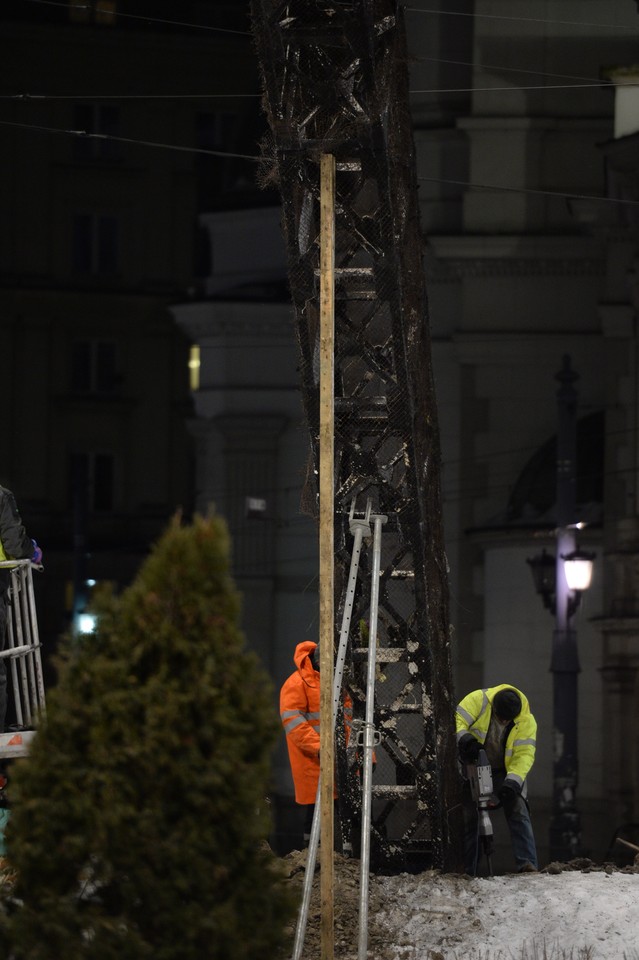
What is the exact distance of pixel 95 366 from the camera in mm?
64125

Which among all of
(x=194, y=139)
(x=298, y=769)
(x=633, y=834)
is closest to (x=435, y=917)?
(x=298, y=769)

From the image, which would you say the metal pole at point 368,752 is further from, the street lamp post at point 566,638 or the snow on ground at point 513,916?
the street lamp post at point 566,638

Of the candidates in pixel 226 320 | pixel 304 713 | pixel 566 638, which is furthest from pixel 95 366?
pixel 304 713

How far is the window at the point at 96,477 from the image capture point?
62656 millimetres

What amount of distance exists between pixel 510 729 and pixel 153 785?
7.27 m

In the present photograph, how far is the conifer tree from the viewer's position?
320 inches

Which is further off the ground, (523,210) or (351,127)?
(523,210)

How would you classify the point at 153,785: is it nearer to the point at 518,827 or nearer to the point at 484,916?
the point at 484,916

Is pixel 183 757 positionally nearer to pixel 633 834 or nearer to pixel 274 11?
pixel 274 11

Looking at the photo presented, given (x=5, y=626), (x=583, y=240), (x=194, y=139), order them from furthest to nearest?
1. (x=194, y=139)
2. (x=583, y=240)
3. (x=5, y=626)

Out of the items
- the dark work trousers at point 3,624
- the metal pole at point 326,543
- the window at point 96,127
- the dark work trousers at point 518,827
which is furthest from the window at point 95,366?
the metal pole at point 326,543

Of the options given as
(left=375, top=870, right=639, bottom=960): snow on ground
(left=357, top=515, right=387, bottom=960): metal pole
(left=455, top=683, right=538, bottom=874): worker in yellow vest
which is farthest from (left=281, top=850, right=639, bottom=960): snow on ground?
(left=455, top=683, right=538, bottom=874): worker in yellow vest

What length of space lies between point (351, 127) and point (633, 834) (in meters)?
15.4

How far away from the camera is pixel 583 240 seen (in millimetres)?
35656
